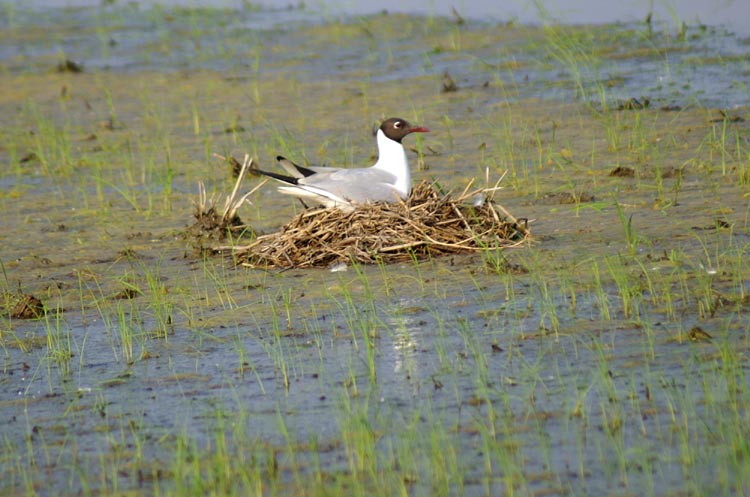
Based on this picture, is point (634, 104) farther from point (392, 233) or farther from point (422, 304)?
point (422, 304)

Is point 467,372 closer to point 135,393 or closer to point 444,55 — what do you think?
point 135,393

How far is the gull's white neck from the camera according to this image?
9133 millimetres

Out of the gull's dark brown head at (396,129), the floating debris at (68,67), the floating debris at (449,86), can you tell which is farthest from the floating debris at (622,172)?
the floating debris at (68,67)

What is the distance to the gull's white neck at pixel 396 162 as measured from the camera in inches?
360

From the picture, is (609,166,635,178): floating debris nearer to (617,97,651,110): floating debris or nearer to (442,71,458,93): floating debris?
(617,97,651,110): floating debris

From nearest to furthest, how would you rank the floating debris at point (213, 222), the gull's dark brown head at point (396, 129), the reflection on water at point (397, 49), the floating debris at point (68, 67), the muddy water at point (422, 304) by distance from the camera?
the muddy water at point (422, 304) → the floating debris at point (213, 222) → the gull's dark brown head at point (396, 129) → the reflection on water at point (397, 49) → the floating debris at point (68, 67)

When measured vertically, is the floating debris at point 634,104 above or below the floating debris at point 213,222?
above

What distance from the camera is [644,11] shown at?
16.5 m

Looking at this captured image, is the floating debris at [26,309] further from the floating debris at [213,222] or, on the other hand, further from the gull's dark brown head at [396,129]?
the gull's dark brown head at [396,129]

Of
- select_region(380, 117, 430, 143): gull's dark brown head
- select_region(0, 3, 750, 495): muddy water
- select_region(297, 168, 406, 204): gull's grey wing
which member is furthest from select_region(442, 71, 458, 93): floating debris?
select_region(297, 168, 406, 204): gull's grey wing

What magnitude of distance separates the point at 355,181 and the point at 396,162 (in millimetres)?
484

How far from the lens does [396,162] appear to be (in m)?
9.23

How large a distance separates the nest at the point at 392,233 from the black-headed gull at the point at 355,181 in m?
0.24

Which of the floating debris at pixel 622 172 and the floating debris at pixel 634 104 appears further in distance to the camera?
the floating debris at pixel 634 104
